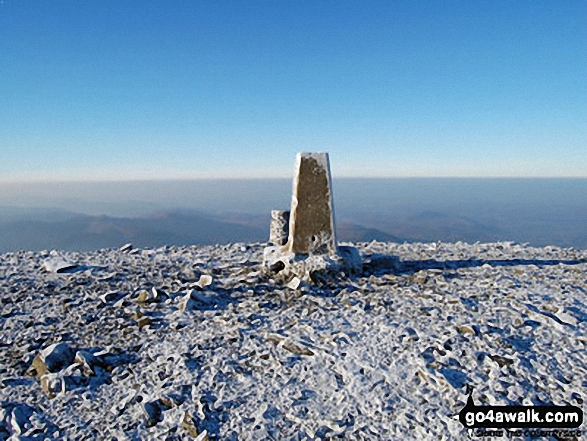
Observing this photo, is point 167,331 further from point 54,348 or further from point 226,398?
point 226,398

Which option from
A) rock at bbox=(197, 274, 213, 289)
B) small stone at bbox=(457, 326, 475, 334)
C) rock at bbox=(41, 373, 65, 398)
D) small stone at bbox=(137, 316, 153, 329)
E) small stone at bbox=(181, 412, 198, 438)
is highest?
rock at bbox=(197, 274, 213, 289)

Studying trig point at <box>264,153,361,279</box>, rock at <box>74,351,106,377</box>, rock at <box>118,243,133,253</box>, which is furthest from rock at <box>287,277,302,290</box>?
rock at <box>118,243,133,253</box>

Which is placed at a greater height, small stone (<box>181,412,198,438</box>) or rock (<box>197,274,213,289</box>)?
rock (<box>197,274,213,289</box>)

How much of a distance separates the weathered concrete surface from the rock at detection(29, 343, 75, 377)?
5325 millimetres

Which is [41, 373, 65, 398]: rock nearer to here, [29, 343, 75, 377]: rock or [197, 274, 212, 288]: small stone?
[29, 343, 75, 377]: rock

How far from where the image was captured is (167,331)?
681cm

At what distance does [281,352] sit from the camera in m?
6.04

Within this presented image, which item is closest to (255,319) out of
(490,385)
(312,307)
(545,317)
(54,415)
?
(312,307)

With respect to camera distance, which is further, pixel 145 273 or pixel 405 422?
pixel 145 273

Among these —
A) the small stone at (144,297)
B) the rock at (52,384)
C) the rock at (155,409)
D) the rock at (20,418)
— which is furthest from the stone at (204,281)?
the rock at (20,418)

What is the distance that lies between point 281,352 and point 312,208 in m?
4.41

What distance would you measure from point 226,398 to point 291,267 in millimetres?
4682

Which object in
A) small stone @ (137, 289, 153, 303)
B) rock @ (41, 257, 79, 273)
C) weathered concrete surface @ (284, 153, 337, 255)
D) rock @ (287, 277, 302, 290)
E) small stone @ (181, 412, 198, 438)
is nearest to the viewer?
small stone @ (181, 412, 198, 438)

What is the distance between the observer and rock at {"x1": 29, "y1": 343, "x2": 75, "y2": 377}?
18.5 ft
